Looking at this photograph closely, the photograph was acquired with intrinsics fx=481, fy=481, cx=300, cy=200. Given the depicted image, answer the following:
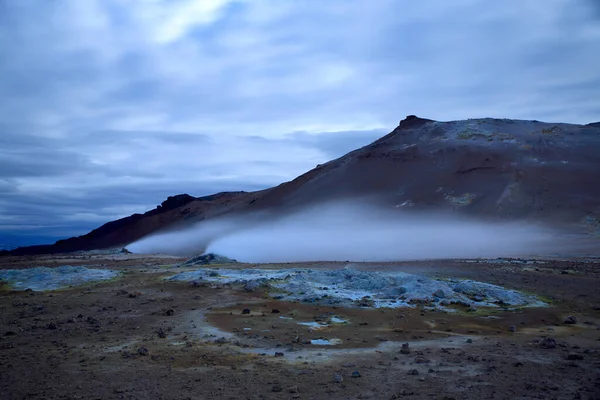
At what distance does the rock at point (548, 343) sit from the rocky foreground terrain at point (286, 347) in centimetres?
2

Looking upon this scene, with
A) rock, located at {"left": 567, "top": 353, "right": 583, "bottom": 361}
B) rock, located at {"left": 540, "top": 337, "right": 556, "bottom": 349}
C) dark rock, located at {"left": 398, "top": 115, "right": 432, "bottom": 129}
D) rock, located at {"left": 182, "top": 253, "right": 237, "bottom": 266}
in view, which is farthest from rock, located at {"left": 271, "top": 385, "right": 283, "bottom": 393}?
dark rock, located at {"left": 398, "top": 115, "right": 432, "bottom": 129}

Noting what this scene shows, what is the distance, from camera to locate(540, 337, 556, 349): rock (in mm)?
10609

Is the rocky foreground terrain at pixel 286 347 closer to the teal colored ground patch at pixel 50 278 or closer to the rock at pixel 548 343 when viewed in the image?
the rock at pixel 548 343

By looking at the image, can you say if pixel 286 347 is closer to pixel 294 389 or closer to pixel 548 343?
pixel 294 389

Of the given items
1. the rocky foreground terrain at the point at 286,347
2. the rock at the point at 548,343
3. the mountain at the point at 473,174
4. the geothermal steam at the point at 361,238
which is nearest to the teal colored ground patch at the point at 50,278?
the rocky foreground terrain at the point at 286,347

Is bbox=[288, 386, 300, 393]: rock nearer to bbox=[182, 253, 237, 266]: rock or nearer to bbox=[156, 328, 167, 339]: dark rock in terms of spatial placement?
bbox=[156, 328, 167, 339]: dark rock

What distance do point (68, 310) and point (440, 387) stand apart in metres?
12.1

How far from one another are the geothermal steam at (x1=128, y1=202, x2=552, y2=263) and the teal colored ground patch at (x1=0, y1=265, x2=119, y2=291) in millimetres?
16852

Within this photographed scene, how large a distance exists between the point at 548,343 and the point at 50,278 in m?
20.4

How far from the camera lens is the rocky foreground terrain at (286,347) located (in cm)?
808

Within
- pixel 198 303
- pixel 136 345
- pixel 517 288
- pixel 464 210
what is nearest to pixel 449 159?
pixel 464 210

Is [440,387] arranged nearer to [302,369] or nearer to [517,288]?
[302,369]

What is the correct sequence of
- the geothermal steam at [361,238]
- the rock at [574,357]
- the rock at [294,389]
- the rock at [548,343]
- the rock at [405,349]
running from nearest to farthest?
the rock at [294,389]
the rock at [574,357]
the rock at [405,349]
the rock at [548,343]
the geothermal steam at [361,238]

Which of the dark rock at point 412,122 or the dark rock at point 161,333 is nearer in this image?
the dark rock at point 161,333
